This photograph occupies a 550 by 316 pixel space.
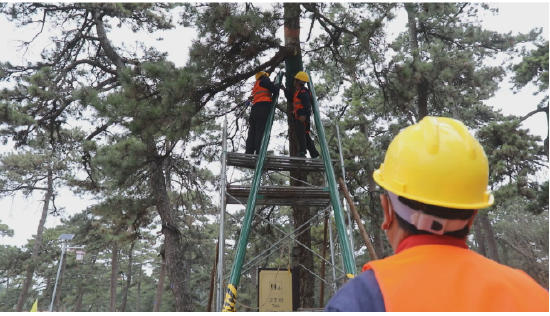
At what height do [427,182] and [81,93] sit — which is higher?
[81,93]

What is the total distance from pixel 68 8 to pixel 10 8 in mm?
1372

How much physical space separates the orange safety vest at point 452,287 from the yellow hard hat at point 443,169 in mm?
226

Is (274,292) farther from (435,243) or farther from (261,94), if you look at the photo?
(435,243)

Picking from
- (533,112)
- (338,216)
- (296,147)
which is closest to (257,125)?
(296,147)

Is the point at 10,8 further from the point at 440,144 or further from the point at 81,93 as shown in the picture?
the point at 440,144

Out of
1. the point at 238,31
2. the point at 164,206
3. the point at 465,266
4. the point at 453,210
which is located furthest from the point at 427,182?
the point at 164,206

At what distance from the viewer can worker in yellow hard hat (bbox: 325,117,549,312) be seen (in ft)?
3.22

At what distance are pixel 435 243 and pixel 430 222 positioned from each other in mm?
68

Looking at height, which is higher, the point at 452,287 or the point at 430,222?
the point at 430,222

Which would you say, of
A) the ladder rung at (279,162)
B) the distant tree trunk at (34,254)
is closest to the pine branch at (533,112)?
the ladder rung at (279,162)

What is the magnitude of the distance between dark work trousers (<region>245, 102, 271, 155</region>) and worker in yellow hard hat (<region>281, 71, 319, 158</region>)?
1.80 feet

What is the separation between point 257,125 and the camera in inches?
237

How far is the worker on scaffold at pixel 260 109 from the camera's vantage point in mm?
5973

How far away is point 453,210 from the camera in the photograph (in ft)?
4.02
